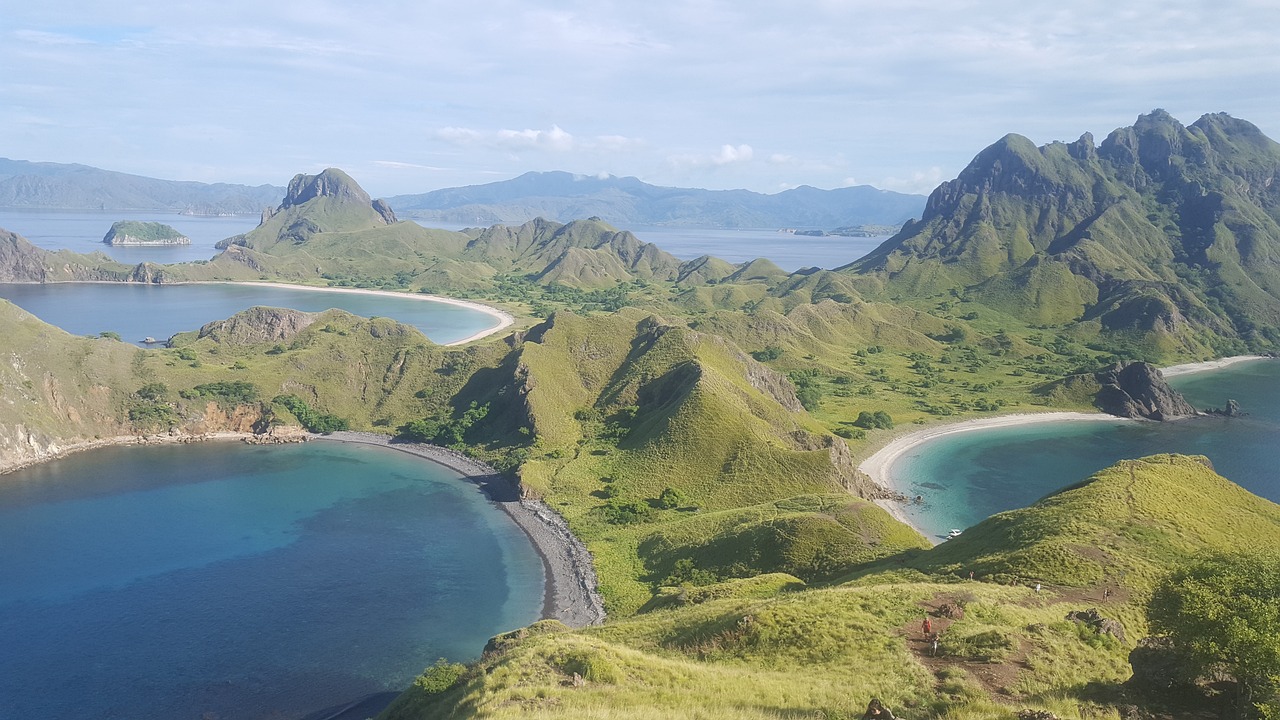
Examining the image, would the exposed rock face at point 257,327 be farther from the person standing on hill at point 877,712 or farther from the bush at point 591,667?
the person standing on hill at point 877,712

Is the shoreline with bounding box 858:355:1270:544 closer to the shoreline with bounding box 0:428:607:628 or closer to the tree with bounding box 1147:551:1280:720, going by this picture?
the shoreline with bounding box 0:428:607:628

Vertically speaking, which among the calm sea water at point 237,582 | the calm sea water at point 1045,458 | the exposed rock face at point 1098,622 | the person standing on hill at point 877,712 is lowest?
the calm sea water at point 237,582

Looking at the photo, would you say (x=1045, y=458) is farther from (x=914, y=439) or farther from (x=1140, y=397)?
(x=1140, y=397)

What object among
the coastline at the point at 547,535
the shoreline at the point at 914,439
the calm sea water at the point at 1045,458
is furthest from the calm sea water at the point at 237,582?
the calm sea water at the point at 1045,458

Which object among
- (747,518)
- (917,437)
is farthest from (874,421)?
(747,518)

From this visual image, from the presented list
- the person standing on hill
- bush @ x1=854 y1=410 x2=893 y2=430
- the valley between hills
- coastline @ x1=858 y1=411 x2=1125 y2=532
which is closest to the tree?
the valley between hills

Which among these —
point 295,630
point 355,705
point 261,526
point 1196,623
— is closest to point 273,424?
point 261,526
